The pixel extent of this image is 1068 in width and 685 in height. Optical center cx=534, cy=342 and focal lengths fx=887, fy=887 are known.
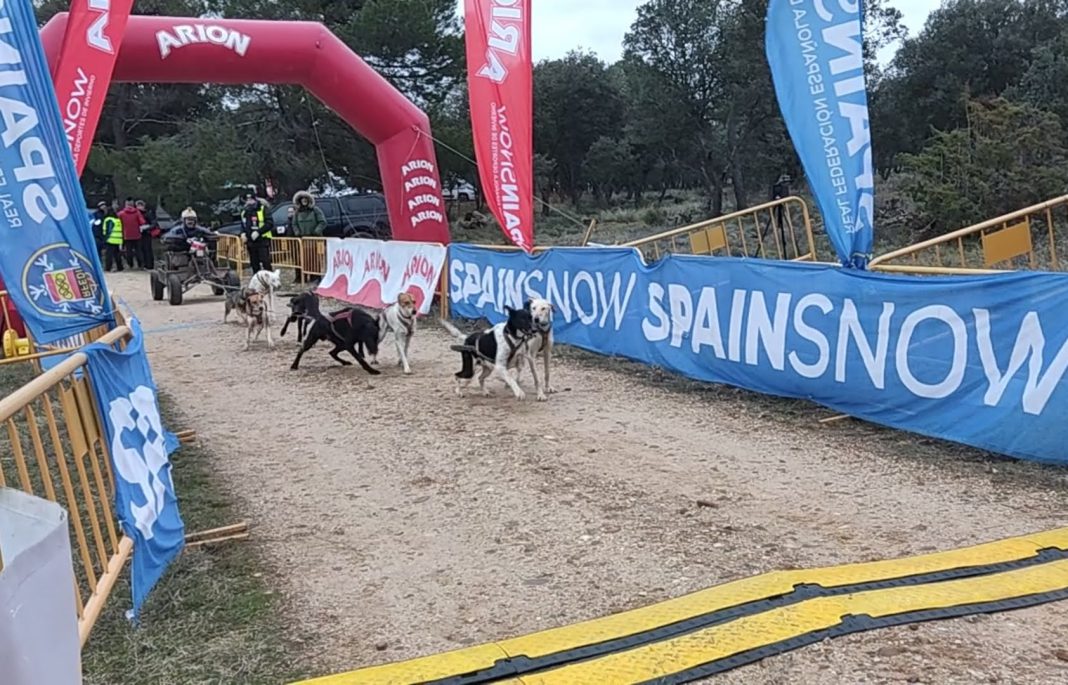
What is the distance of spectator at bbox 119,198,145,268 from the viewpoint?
2390 cm

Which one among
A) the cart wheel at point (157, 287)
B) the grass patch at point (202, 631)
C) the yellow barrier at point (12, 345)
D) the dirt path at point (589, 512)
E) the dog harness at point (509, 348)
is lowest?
the dirt path at point (589, 512)

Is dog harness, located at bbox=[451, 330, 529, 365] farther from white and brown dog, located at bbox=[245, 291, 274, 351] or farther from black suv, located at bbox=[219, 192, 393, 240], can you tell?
black suv, located at bbox=[219, 192, 393, 240]

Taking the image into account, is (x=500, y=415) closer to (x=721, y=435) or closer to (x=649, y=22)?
(x=721, y=435)

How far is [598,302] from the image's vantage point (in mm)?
10211

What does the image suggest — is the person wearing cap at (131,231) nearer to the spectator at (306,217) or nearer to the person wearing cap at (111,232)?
the person wearing cap at (111,232)

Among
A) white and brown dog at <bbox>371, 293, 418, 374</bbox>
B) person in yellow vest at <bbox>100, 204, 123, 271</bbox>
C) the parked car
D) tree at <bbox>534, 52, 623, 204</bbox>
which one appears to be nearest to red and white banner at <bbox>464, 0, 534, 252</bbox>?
white and brown dog at <bbox>371, 293, 418, 374</bbox>

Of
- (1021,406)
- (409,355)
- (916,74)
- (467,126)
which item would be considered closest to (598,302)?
(409,355)

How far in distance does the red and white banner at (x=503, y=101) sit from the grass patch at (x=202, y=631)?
7.09 m

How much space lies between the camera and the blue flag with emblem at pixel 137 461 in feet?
13.0

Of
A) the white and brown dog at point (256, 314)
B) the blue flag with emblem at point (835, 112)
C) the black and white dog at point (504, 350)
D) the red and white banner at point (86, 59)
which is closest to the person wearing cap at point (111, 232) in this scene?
the white and brown dog at point (256, 314)

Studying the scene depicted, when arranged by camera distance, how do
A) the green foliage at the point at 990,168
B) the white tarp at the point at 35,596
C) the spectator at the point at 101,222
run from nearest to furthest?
the white tarp at the point at 35,596 → the green foliage at the point at 990,168 → the spectator at the point at 101,222

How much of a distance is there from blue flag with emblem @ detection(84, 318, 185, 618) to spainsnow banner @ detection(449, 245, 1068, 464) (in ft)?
15.9

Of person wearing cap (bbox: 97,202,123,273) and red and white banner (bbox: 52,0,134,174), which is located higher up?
red and white banner (bbox: 52,0,134,174)

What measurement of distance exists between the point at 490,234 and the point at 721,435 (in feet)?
81.6
